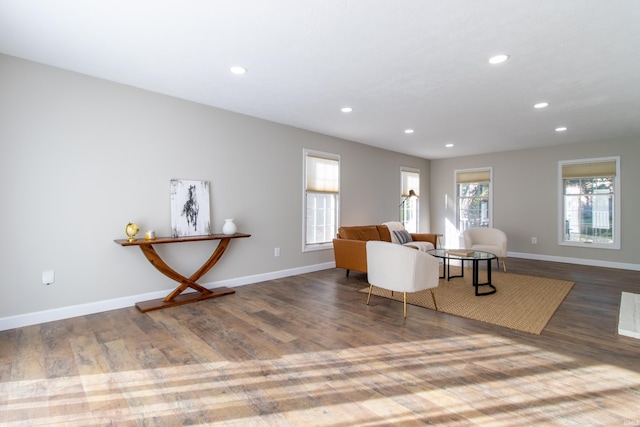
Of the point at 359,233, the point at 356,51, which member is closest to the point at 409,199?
the point at 359,233

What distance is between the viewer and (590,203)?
6.30m

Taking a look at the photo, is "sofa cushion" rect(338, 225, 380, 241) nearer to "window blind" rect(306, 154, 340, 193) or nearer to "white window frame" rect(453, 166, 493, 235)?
"window blind" rect(306, 154, 340, 193)

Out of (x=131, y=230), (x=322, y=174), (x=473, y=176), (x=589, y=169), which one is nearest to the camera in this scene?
(x=131, y=230)

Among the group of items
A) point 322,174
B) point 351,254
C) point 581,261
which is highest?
point 322,174

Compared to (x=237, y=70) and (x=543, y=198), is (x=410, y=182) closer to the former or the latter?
(x=543, y=198)

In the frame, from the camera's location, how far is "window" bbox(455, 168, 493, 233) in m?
7.61

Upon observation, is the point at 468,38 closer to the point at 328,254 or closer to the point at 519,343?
the point at 519,343

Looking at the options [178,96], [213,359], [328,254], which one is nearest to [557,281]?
[328,254]

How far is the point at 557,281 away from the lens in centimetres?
481

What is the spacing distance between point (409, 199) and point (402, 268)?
4.89 m

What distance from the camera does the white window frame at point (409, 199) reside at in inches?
301

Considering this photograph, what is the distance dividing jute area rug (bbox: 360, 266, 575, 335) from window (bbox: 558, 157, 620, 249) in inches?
90.8

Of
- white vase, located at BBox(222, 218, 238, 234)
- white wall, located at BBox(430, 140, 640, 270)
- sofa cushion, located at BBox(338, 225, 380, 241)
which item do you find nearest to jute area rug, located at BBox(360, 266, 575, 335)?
sofa cushion, located at BBox(338, 225, 380, 241)

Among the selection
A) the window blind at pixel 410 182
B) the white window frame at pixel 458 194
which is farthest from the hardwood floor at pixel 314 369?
the window blind at pixel 410 182
